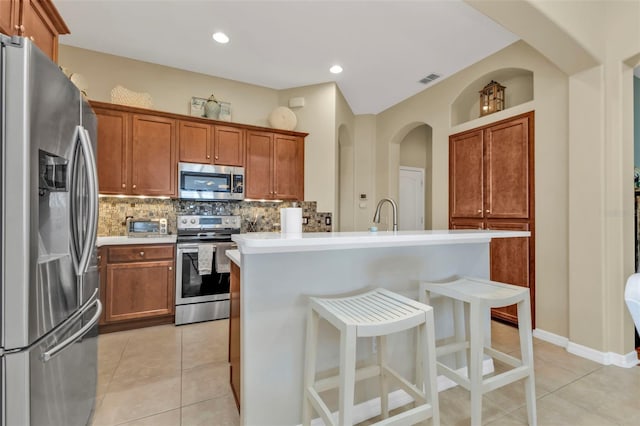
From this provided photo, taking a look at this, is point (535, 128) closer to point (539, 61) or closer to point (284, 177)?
point (539, 61)

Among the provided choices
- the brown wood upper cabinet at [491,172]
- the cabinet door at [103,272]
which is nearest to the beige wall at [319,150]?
the brown wood upper cabinet at [491,172]

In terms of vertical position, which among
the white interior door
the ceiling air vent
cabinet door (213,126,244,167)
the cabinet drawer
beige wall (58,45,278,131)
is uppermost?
the ceiling air vent

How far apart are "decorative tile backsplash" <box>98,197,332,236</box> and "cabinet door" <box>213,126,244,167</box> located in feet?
1.94

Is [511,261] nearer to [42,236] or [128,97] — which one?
[42,236]

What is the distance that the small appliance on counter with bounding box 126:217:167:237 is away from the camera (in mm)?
3260

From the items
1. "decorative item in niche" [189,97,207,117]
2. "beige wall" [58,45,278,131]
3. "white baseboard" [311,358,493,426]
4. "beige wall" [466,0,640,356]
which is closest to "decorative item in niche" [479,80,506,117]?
"beige wall" [466,0,640,356]

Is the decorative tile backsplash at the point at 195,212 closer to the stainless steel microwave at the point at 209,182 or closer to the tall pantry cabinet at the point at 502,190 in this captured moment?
the stainless steel microwave at the point at 209,182

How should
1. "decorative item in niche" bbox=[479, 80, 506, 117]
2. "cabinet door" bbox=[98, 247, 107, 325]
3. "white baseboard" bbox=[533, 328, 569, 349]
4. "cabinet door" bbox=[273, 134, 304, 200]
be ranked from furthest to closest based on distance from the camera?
1. "cabinet door" bbox=[273, 134, 304, 200]
2. "decorative item in niche" bbox=[479, 80, 506, 117]
3. "cabinet door" bbox=[98, 247, 107, 325]
4. "white baseboard" bbox=[533, 328, 569, 349]

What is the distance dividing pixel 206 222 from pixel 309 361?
2.72 meters

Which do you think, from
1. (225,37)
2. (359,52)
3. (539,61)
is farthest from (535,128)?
(225,37)

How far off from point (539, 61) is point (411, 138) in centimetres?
278

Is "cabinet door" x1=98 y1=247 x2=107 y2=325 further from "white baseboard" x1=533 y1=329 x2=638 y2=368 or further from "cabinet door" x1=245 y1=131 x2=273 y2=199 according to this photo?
"white baseboard" x1=533 y1=329 x2=638 y2=368

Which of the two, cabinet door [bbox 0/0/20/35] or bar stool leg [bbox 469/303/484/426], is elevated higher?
cabinet door [bbox 0/0/20/35]

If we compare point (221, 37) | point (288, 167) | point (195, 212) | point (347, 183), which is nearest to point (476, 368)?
point (288, 167)
